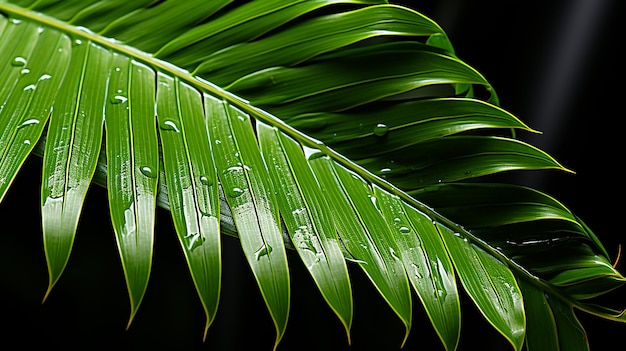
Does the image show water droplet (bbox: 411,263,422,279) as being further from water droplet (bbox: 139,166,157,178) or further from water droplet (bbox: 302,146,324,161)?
water droplet (bbox: 139,166,157,178)

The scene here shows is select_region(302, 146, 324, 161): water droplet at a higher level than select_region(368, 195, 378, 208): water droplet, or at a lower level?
higher

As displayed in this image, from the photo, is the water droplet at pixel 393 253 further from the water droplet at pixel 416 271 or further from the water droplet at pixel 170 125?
the water droplet at pixel 170 125

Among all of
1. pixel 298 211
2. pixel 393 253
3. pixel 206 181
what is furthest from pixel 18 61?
pixel 393 253

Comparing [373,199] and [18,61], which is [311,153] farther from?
[18,61]

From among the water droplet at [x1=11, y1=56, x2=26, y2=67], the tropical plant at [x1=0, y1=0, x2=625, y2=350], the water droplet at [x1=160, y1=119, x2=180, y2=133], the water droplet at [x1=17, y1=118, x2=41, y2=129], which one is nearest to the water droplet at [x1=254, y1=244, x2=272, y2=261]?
the tropical plant at [x1=0, y1=0, x2=625, y2=350]

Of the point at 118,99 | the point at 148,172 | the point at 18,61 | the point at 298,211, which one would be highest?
the point at 18,61

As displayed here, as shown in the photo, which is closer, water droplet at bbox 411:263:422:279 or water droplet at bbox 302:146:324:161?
water droplet at bbox 411:263:422:279
